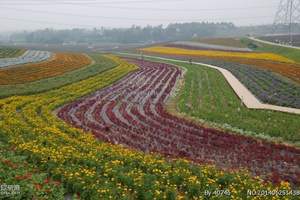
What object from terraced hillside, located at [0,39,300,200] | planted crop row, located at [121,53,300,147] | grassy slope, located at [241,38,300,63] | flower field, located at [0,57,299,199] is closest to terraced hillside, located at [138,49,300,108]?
terraced hillside, located at [0,39,300,200]

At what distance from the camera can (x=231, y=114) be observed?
75.9 feet

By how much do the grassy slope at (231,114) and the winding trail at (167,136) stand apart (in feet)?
4.28

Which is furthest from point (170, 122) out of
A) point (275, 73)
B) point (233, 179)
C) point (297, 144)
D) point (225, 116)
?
point (275, 73)

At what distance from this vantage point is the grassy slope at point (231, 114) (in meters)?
19.1

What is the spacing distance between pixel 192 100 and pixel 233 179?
16703 millimetres

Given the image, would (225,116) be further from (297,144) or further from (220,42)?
(220,42)

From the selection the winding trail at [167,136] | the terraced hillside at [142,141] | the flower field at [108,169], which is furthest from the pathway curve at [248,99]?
the flower field at [108,169]

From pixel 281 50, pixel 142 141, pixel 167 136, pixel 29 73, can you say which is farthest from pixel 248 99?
pixel 281 50

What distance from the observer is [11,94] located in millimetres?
28828

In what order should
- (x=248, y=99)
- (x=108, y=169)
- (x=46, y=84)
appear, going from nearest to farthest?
(x=108, y=169) → (x=248, y=99) → (x=46, y=84)

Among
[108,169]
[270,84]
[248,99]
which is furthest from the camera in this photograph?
[270,84]

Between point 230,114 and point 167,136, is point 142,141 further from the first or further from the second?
point 230,114

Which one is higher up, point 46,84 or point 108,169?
point 108,169

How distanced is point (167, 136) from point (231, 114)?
586 centimetres
